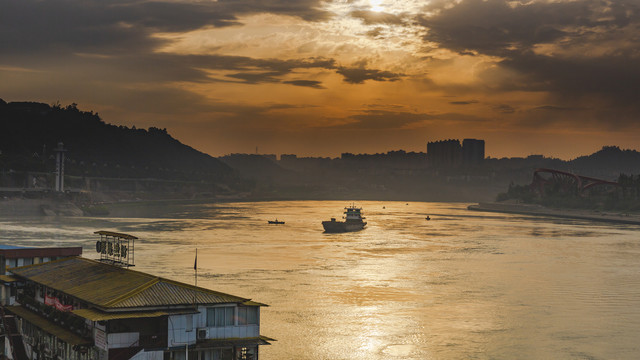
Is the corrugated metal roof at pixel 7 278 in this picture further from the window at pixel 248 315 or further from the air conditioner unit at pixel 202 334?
the window at pixel 248 315

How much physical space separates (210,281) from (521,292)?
895 inches

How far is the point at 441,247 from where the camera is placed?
9119 cm

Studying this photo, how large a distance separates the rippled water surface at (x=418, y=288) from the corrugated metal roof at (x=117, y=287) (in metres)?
9.15

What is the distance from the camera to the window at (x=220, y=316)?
2373cm

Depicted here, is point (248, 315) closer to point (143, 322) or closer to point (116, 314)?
point (143, 322)

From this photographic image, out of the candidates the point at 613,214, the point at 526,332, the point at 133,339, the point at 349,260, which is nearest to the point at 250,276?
the point at 349,260

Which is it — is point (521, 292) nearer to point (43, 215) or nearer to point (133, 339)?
point (133, 339)

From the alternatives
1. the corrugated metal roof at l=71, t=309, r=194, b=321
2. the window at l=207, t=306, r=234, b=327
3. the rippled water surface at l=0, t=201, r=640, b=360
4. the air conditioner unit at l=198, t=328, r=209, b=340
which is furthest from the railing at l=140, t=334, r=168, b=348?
the rippled water surface at l=0, t=201, r=640, b=360

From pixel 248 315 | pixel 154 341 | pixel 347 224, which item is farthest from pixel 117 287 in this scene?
pixel 347 224

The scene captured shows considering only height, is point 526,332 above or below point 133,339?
below

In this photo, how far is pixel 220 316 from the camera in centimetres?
2388

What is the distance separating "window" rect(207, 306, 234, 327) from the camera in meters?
23.7

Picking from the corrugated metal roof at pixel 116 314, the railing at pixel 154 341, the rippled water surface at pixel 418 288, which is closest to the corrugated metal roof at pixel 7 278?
the corrugated metal roof at pixel 116 314

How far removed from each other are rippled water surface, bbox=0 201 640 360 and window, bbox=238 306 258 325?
9.43 meters
